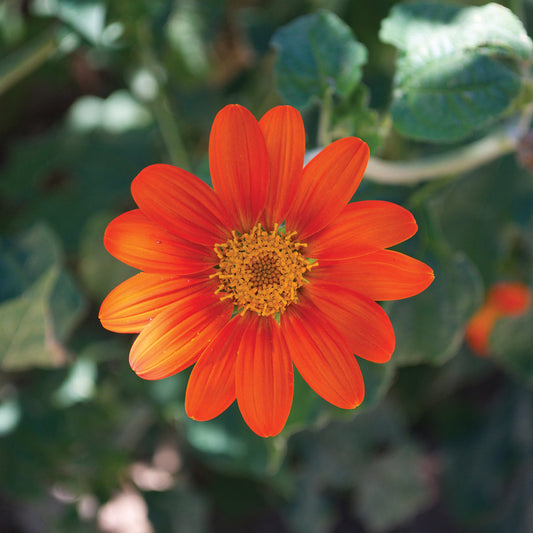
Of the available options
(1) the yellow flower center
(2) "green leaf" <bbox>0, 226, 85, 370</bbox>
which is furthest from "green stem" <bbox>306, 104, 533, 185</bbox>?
(2) "green leaf" <bbox>0, 226, 85, 370</bbox>

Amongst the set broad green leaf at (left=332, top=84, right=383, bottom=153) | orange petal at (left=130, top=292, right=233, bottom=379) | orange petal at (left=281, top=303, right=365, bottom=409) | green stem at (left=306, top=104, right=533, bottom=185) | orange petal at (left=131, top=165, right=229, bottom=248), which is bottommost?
orange petal at (left=281, top=303, right=365, bottom=409)

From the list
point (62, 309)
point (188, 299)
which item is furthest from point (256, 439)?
point (188, 299)

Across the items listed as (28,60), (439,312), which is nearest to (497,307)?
(439,312)

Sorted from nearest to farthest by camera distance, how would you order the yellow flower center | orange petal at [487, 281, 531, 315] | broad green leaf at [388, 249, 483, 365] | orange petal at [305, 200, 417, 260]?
orange petal at [305, 200, 417, 260], the yellow flower center, broad green leaf at [388, 249, 483, 365], orange petal at [487, 281, 531, 315]

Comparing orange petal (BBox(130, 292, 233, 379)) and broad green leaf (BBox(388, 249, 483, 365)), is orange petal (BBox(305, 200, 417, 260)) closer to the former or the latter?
orange petal (BBox(130, 292, 233, 379))

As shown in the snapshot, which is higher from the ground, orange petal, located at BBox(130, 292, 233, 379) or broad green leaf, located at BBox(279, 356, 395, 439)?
orange petal, located at BBox(130, 292, 233, 379)

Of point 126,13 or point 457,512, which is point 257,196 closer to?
point 126,13

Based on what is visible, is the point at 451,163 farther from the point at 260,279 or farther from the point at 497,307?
the point at 497,307

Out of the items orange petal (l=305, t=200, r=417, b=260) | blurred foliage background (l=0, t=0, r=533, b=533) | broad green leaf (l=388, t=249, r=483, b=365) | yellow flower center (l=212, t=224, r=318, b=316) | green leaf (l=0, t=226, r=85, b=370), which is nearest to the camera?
orange petal (l=305, t=200, r=417, b=260)
